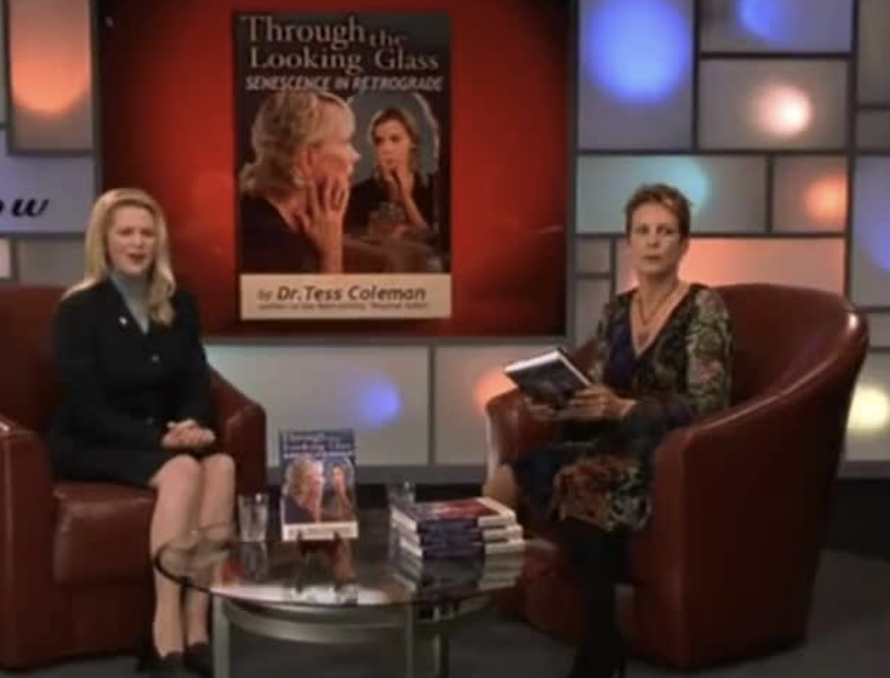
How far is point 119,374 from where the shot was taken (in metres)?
3.96

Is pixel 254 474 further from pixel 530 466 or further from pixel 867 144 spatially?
pixel 867 144

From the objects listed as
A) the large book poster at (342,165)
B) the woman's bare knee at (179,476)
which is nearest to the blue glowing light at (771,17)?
the large book poster at (342,165)

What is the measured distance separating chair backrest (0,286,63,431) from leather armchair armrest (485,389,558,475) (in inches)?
49.8

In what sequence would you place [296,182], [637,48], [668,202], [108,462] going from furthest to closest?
[296,182]
[637,48]
[108,462]
[668,202]

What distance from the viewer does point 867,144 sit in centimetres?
590

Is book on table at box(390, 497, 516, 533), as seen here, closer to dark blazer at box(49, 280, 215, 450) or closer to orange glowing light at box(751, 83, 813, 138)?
dark blazer at box(49, 280, 215, 450)

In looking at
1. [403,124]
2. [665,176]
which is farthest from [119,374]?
[665,176]

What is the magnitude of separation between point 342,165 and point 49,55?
1.19 metres

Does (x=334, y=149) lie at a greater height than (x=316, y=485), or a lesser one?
greater

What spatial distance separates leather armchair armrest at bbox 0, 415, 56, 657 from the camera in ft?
11.9

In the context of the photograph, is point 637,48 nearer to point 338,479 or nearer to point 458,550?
point 338,479

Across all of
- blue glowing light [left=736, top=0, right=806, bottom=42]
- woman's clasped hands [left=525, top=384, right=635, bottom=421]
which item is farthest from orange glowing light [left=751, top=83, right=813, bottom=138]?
woman's clasped hands [left=525, top=384, right=635, bottom=421]

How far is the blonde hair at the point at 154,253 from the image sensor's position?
3965 mm

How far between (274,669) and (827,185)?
3.24m
